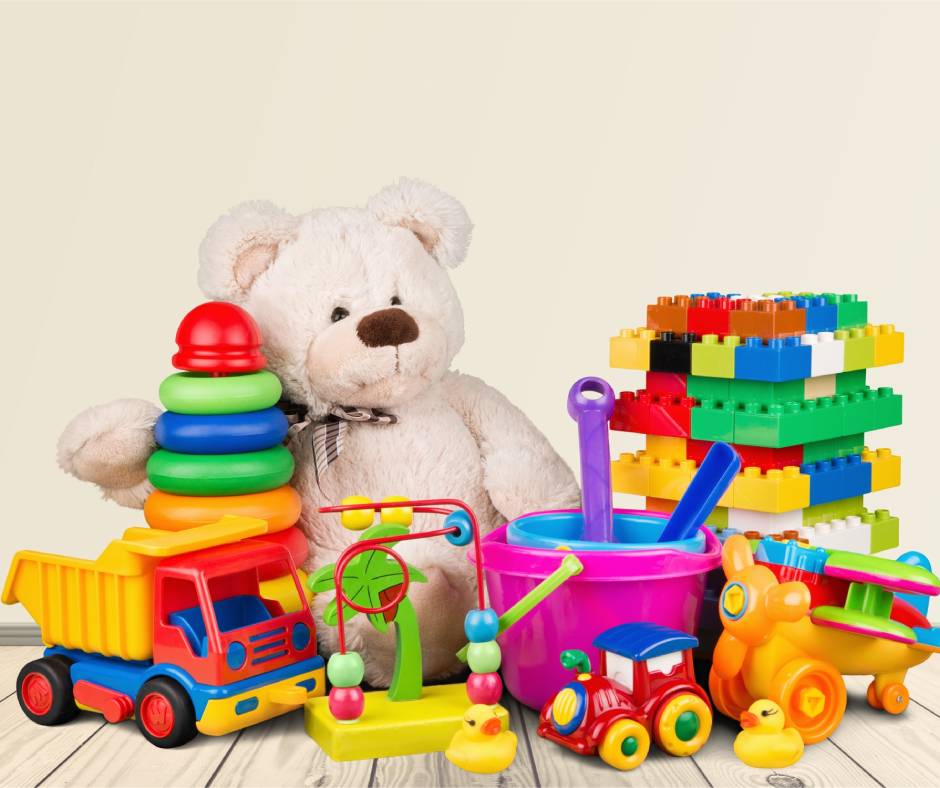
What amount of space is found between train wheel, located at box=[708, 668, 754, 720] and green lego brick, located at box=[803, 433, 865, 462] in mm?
377

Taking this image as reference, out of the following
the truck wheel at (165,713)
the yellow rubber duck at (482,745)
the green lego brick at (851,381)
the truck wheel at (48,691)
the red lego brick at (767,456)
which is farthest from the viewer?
the green lego brick at (851,381)

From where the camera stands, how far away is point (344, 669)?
178 centimetres

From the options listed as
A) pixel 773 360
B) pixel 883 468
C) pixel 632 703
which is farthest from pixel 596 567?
pixel 883 468

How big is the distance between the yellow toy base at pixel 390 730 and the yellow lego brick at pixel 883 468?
2.44 ft

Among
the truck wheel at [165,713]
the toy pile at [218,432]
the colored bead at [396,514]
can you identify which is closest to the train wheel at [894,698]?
the colored bead at [396,514]

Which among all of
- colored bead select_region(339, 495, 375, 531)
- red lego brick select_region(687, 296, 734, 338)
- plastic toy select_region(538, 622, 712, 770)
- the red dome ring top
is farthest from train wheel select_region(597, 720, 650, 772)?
the red dome ring top

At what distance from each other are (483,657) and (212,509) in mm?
474

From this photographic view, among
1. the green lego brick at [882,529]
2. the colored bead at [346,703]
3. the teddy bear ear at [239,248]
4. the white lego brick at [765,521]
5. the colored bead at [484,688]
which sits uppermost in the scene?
the teddy bear ear at [239,248]

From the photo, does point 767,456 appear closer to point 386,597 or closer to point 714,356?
point 714,356

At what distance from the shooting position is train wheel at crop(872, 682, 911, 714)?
1.97m

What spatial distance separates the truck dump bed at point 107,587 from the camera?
1881mm

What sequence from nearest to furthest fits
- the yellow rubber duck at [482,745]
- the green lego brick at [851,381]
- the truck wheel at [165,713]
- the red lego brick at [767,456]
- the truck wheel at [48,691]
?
the yellow rubber duck at [482,745], the truck wheel at [165,713], the truck wheel at [48,691], the red lego brick at [767,456], the green lego brick at [851,381]

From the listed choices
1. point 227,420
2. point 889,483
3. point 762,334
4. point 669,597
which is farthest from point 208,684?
point 889,483

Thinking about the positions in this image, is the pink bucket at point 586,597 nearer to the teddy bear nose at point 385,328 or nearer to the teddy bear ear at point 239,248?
the teddy bear nose at point 385,328
